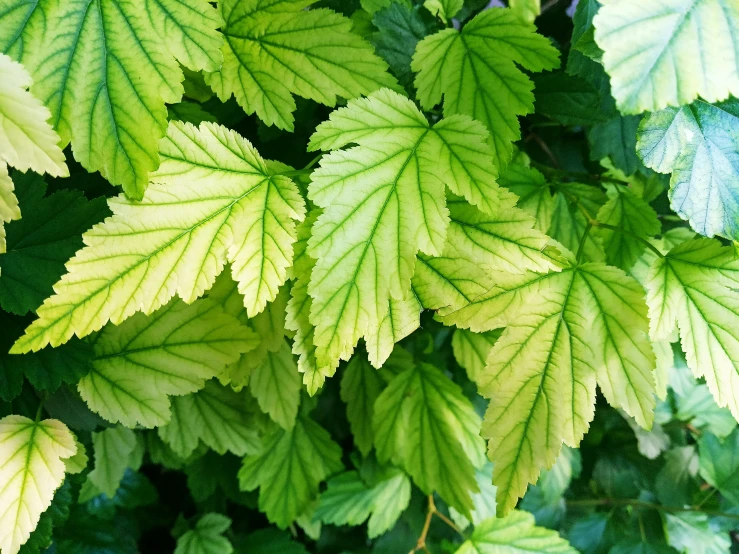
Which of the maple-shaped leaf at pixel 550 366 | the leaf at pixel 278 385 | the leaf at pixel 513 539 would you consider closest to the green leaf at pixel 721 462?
the leaf at pixel 513 539

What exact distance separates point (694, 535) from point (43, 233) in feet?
4.04

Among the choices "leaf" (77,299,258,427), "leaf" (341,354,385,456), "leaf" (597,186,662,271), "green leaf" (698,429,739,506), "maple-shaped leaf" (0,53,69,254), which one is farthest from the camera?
"green leaf" (698,429,739,506)

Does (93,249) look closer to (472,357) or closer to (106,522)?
(472,357)

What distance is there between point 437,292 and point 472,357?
0.32 meters

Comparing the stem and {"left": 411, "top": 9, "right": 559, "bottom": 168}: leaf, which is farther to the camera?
the stem

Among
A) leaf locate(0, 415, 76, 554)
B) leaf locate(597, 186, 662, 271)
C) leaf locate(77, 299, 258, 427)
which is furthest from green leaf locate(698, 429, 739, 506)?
leaf locate(0, 415, 76, 554)

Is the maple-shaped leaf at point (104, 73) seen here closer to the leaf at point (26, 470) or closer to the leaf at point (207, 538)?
the leaf at point (26, 470)

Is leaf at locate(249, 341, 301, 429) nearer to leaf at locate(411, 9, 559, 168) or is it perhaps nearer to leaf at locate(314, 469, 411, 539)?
leaf at locate(314, 469, 411, 539)

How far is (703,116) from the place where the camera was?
601mm

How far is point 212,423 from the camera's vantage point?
816mm

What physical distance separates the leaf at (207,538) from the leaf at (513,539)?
39 centimetres

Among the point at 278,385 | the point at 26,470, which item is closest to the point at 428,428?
the point at 278,385

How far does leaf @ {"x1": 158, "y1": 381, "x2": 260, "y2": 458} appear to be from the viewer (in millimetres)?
798

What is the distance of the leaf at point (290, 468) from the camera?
92cm
